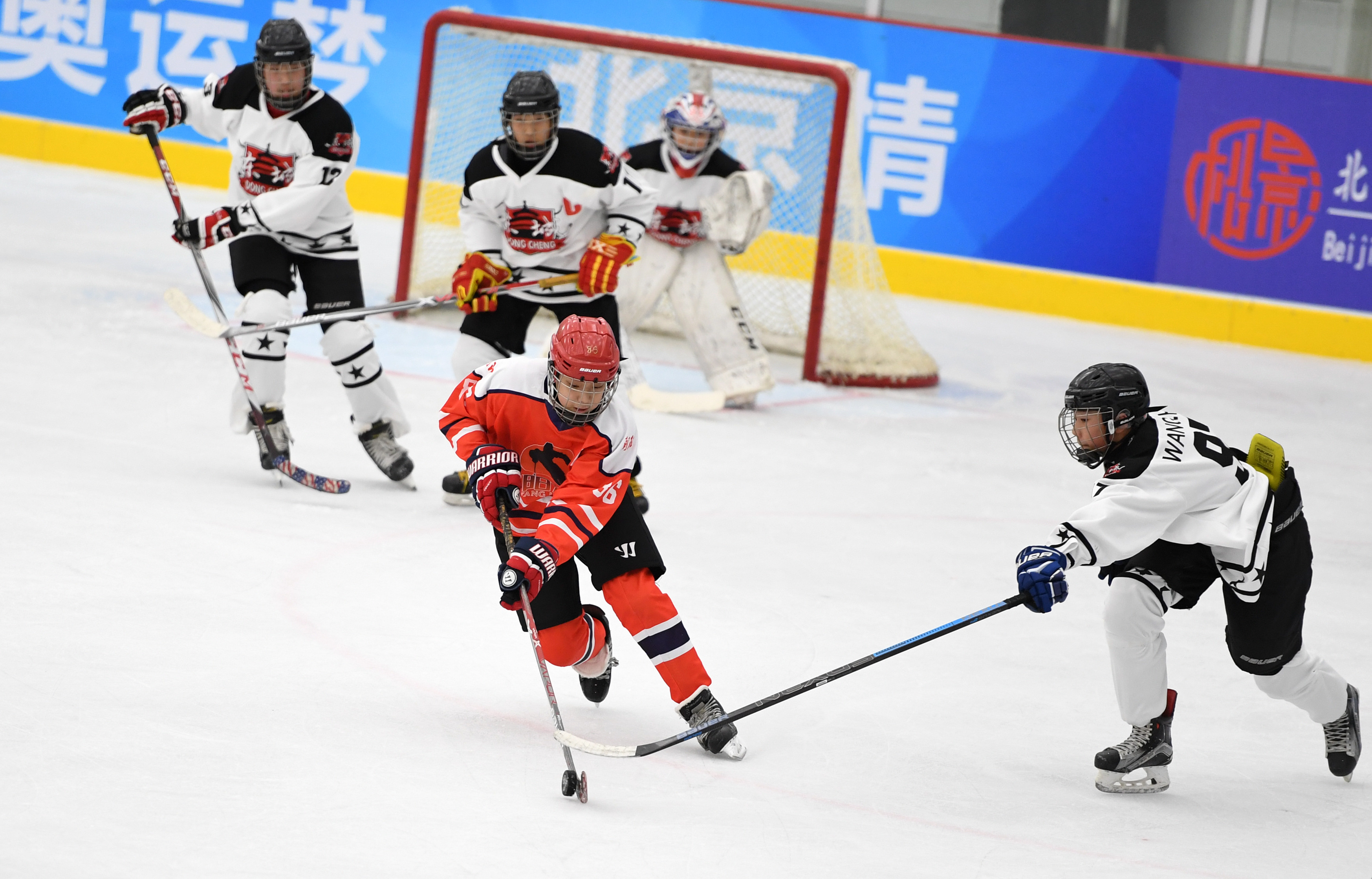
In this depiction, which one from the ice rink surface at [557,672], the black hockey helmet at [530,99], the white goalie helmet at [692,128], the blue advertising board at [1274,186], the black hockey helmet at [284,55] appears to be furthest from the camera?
the blue advertising board at [1274,186]

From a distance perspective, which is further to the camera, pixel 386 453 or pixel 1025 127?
pixel 1025 127

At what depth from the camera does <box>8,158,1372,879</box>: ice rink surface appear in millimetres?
2268

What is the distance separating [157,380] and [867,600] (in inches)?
109

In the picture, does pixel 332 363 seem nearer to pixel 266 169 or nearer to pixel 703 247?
pixel 266 169

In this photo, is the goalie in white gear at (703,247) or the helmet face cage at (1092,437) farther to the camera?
the goalie in white gear at (703,247)

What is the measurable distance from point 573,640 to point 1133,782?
41.1 inches

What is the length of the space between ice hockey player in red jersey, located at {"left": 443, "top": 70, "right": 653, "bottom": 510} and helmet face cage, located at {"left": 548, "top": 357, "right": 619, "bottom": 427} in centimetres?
146

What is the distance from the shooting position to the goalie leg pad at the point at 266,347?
162 inches

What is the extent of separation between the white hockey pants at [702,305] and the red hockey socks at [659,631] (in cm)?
327

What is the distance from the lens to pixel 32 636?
281 cm

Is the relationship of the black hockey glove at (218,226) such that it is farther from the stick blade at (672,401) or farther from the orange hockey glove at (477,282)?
the stick blade at (672,401)

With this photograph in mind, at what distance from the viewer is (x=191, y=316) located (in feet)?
14.0

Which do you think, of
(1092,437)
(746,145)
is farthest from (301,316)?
(746,145)

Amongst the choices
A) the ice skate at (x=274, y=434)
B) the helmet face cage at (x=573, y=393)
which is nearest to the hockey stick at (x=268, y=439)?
the ice skate at (x=274, y=434)
